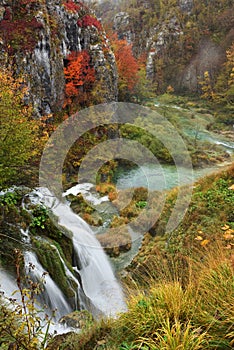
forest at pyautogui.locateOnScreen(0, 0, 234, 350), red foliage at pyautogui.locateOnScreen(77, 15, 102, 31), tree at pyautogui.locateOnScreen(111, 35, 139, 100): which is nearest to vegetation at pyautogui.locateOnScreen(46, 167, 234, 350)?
forest at pyautogui.locateOnScreen(0, 0, 234, 350)

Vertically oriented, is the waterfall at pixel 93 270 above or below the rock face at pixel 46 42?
below

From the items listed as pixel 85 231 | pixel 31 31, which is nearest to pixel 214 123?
pixel 31 31

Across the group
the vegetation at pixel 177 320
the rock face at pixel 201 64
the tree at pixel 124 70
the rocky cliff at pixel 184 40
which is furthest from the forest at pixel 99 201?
the rocky cliff at pixel 184 40

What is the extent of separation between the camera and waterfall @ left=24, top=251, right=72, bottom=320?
18.2 ft

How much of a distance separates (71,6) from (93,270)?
17.6 metres

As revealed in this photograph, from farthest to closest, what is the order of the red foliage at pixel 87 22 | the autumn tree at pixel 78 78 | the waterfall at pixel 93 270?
the red foliage at pixel 87 22 < the autumn tree at pixel 78 78 < the waterfall at pixel 93 270

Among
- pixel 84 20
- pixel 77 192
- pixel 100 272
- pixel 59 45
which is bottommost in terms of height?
pixel 100 272

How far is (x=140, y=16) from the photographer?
5281 centimetres

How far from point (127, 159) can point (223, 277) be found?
16.8 m

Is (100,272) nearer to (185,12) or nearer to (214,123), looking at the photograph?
(214,123)

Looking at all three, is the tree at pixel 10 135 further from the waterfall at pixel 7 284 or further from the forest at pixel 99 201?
the waterfall at pixel 7 284

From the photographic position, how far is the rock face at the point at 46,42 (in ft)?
44.9

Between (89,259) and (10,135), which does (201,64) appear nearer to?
(89,259)

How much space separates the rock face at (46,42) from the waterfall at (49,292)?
9.55 m
